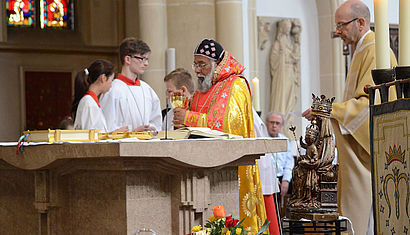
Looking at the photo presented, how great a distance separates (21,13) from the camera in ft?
41.7

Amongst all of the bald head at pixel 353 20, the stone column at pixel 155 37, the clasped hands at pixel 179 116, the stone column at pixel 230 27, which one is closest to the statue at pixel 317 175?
the clasped hands at pixel 179 116

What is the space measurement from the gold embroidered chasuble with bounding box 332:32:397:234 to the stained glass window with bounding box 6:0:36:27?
8.01 metres

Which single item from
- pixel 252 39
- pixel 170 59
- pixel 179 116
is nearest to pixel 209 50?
pixel 179 116

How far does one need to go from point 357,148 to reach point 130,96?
6.78ft

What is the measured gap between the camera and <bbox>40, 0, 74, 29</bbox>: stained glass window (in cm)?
1295

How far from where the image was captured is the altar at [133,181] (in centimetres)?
382

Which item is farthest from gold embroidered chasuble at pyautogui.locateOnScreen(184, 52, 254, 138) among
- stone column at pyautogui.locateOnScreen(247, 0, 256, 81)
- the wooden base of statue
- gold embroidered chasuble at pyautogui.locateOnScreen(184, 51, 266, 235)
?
stone column at pyautogui.locateOnScreen(247, 0, 256, 81)

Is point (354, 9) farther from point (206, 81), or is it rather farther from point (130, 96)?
point (130, 96)

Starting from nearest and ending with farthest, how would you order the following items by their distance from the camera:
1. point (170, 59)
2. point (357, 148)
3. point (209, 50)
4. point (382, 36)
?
1. point (382, 36)
2. point (209, 50)
3. point (357, 148)
4. point (170, 59)

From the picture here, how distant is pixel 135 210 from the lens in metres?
3.91

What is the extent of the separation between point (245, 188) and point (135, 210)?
1700 mm

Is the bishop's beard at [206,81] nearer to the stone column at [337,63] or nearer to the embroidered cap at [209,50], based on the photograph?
the embroidered cap at [209,50]

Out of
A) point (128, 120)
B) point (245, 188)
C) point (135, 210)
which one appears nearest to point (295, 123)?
point (128, 120)

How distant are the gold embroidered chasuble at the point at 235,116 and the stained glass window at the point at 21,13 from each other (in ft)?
25.2
